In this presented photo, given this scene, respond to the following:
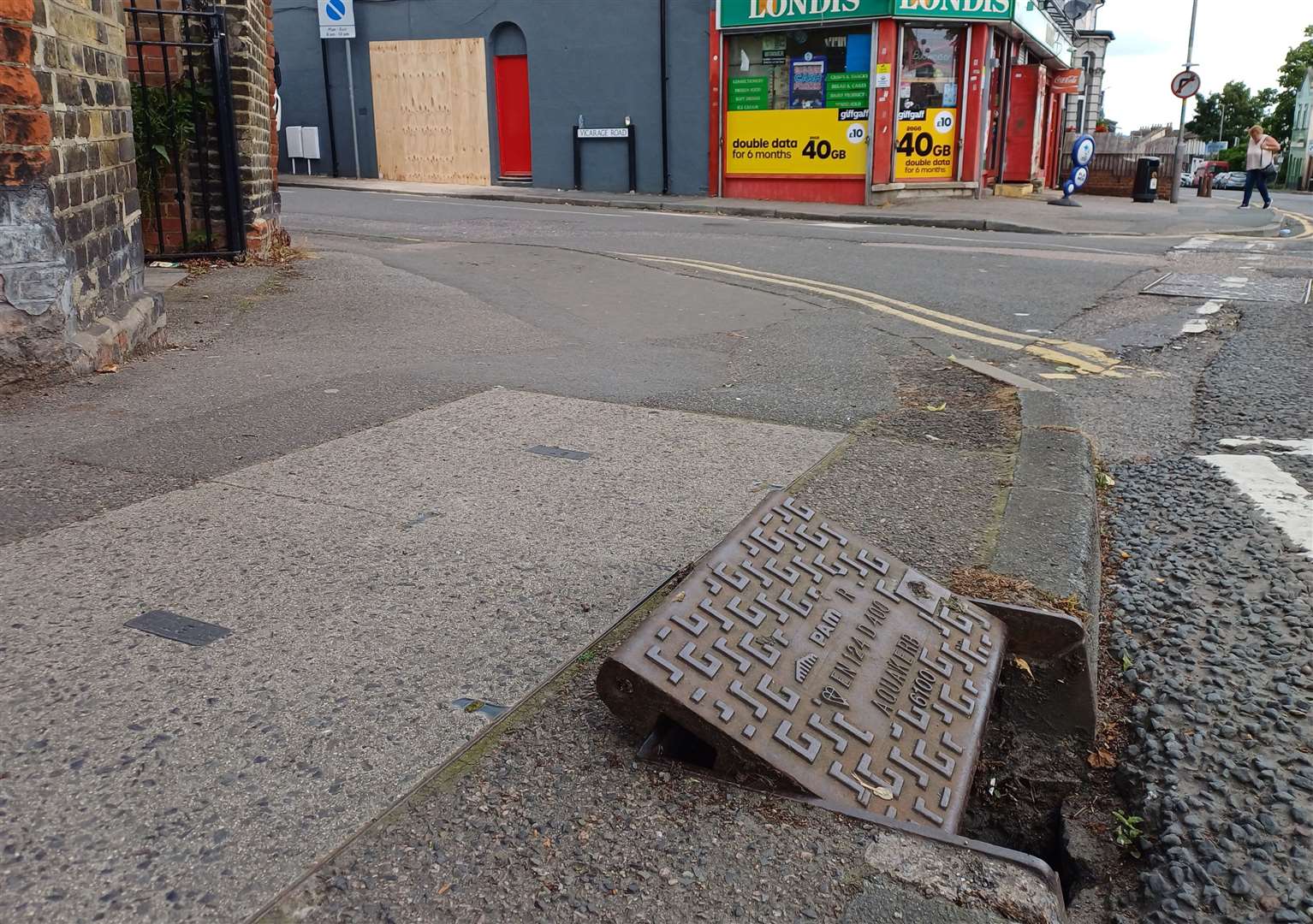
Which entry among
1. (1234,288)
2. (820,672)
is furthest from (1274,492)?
(1234,288)

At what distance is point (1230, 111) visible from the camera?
105500 mm

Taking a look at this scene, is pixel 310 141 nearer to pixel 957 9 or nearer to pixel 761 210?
pixel 761 210

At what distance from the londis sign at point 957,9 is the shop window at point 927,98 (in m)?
0.36

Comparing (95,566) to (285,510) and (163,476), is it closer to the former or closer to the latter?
(285,510)

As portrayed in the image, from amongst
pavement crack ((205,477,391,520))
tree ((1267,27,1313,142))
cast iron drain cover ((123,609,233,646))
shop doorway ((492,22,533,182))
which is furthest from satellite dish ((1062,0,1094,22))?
tree ((1267,27,1313,142))

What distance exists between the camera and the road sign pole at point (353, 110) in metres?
25.2

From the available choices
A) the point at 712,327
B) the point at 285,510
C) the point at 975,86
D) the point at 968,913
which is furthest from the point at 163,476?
the point at 975,86

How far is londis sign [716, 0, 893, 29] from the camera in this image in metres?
19.1

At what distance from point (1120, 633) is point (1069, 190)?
2216 cm

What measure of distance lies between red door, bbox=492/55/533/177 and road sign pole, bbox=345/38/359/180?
155 inches

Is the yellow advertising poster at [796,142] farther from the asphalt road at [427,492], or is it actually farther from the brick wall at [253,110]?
the brick wall at [253,110]

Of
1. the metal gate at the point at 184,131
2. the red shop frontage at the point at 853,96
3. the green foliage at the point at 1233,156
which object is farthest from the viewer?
the green foliage at the point at 1233,156

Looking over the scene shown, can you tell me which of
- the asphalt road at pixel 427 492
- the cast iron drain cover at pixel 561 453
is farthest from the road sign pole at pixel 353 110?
the cast iron drain cover at pixel 561 453

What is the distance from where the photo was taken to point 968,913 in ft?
5.80
